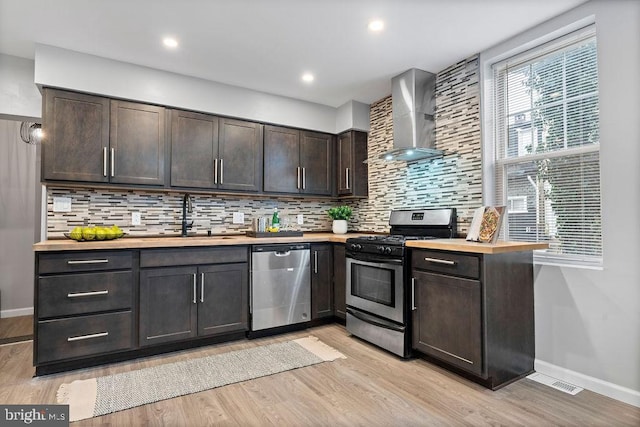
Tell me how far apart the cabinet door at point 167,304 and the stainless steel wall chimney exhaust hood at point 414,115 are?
2.26 m

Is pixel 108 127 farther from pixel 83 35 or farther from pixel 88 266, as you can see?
pixel 88 266

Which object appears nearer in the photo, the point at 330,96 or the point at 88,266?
the point at 88,266

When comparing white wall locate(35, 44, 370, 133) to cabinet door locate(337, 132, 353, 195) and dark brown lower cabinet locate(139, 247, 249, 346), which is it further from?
dark brown lower cabinet locate(139, 247, 249, 346)

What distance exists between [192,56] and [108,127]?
979mm

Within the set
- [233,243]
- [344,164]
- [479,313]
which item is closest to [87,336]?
[233,243]

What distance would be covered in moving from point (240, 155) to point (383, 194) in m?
1.72

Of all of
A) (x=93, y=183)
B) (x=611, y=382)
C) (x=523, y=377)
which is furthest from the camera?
(x=93, y=183)

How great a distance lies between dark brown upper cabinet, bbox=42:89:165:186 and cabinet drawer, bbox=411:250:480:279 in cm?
245

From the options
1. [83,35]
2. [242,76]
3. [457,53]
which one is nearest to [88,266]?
[83,35]

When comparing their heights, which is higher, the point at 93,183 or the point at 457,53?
the point at 457,53

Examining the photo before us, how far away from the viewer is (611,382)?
2182mm

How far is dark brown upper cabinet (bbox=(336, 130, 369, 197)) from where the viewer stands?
13.9 feet

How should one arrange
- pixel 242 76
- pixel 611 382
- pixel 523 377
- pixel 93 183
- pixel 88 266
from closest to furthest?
pixel 611 382, pixel 523 377, pixel 88 266, pixel 93 183, pixel 242 76

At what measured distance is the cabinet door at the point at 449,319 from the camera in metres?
2.30
